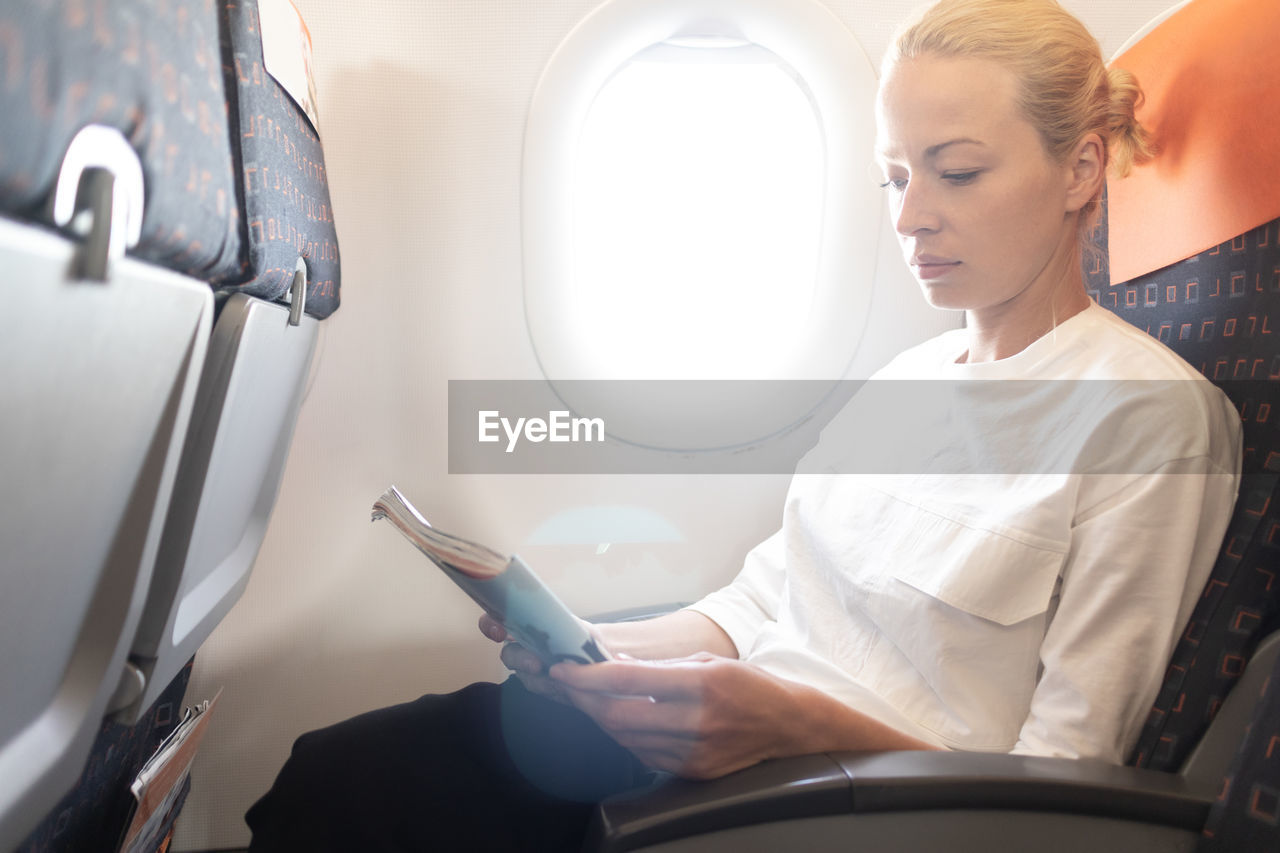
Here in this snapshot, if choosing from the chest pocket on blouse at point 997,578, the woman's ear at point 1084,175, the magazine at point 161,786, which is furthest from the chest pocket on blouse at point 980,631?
the magazine at point 161,786

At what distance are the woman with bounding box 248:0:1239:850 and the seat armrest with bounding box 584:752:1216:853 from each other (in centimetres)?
6

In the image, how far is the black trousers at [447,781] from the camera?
943 mm

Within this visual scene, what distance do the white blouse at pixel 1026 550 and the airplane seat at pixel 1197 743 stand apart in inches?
1.3

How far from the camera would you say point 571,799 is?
0.98 meters

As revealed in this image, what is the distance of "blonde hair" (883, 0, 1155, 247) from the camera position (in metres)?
1.04

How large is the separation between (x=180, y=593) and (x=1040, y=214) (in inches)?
42.0

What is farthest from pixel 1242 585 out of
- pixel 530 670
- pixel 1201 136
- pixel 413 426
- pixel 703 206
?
pixel 413 426

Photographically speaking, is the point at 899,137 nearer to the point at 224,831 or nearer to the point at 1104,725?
the point at 1104,725

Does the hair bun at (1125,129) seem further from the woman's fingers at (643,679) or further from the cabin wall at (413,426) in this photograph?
the woman's fingers at (643,679)

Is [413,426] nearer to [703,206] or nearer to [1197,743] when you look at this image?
[703,206]

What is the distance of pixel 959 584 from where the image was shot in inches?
→ 38.3

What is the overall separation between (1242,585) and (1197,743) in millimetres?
165

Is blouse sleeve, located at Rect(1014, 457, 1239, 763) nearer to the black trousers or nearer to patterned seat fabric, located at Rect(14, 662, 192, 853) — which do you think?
the black trousers

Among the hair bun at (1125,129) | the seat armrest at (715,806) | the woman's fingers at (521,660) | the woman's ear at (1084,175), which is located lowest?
the seat armrest at (715,806)
